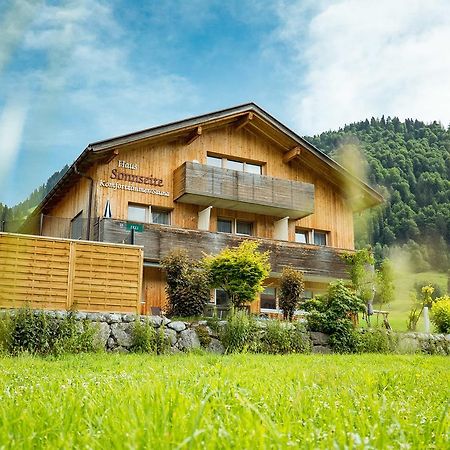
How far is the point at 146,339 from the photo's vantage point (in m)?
12.3

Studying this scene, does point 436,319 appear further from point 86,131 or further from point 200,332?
point 86,131

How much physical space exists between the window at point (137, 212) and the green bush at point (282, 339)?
9.77 m

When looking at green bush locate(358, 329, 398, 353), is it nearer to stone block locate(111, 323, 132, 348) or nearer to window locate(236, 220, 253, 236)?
stone block locate(111, 323, 132, 348)

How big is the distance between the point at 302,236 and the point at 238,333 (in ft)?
46.4

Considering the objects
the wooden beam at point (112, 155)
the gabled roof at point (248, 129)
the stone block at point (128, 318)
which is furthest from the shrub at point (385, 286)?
the stone block at point (128, 318)

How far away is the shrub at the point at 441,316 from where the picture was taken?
20297 millimetres

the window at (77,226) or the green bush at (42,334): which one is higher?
the window at (77,226)

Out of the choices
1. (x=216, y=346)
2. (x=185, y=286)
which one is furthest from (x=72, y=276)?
(x=216, y=346)

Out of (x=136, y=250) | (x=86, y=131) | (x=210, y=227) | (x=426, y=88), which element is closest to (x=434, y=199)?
(x=210, y=227)

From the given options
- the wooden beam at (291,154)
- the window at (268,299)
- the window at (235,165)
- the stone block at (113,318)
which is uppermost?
the wooden beam at (291,154)

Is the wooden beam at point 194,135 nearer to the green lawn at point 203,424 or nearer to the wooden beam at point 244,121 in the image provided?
the wooden beam at point 244,121

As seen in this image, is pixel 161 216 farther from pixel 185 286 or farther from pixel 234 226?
pixel 185 286

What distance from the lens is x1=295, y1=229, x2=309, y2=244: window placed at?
88.1 ft

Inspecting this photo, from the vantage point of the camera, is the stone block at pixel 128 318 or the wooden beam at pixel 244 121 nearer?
the stone block at pixel 128 318
